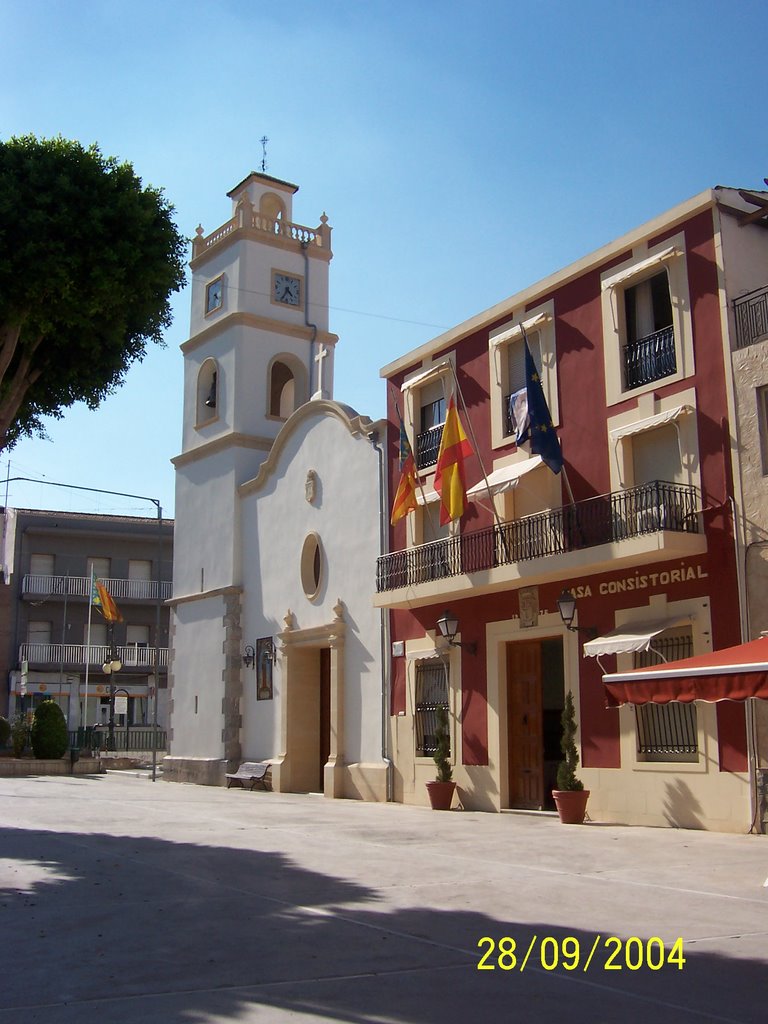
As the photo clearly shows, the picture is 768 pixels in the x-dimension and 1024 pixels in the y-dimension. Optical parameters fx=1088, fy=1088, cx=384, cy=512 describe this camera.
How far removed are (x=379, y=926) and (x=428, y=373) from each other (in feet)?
47.9

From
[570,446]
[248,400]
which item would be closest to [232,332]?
[248,400]

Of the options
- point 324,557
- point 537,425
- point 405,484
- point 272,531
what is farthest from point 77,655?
point 537,425

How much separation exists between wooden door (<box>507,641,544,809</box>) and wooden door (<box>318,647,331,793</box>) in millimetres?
6709

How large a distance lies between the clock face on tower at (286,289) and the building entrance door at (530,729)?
13.7 metres

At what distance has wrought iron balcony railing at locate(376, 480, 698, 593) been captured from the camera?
15.2m

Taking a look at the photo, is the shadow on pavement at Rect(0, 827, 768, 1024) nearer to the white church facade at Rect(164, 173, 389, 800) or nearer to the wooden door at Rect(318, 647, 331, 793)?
the white church facade at Rect(164, 173, 389, 800)

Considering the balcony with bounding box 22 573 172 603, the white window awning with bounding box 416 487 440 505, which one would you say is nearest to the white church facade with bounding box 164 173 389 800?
the white window awning with bounding box 416 487 440 505

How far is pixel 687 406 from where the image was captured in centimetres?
1544

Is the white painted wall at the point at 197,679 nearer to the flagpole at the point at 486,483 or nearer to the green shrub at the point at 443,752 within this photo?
the green shrub at the point at 443,752

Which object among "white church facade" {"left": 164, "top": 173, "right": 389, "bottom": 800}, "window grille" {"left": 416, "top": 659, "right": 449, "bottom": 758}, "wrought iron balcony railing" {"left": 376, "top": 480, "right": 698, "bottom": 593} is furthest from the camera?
"white church facade" {"left": 164, "top": 173, "right": 389, "bottom": 800}

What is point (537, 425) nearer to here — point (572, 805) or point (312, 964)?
point (572, 805)

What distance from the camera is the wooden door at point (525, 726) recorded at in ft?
60.0

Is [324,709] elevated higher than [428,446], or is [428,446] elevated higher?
[428,446]

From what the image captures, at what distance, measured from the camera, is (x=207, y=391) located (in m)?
29.7
